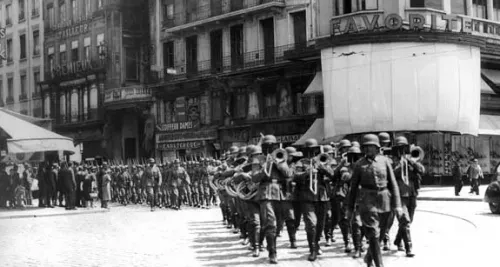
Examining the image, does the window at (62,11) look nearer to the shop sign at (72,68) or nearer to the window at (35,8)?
the window at (35,8)

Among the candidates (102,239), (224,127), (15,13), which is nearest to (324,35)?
(224,127)

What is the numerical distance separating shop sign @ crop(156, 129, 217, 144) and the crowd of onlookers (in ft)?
38.3

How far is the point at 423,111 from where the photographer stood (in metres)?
31.2

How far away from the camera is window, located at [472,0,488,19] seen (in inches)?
1375

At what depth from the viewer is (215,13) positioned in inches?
1638

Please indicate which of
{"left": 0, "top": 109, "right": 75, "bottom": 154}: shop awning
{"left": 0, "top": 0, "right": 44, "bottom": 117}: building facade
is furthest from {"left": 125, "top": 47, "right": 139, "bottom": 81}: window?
{"left": 0, "top": 109, "right": 75, "bottom": 154}: shop awning

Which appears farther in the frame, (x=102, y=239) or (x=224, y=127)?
(x=224, y=127)

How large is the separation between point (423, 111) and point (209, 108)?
1494 centimetres

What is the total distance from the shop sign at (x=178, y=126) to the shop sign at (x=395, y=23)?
12.8m

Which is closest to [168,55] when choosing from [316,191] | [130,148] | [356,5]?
[130,148]

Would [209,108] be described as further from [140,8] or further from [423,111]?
[423,111]

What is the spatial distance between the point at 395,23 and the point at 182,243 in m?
19.9

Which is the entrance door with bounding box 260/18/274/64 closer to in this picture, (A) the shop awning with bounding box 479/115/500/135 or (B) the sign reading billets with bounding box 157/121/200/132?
(B) the sign reading billets with bounding box 157/121/200/132

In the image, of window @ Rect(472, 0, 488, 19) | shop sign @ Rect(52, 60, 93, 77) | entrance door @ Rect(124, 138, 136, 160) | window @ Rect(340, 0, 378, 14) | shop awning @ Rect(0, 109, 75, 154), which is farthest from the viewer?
shop sign @ Rect(52, 60, 93, 77)
